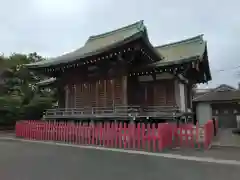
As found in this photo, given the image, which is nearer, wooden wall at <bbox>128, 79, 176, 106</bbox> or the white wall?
wooden wall at <bbox>128, 79, 176, 106</bbox>

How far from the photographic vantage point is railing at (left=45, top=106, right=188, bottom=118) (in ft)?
39.0

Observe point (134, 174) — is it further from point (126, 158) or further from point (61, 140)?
point (61, 140)

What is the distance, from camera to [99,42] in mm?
19219

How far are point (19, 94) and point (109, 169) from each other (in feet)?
62.2

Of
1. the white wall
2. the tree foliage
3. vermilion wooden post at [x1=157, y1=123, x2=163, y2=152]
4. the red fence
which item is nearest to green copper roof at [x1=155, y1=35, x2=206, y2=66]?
the red fence

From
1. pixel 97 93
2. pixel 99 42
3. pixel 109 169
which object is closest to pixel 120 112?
pixel 97 93

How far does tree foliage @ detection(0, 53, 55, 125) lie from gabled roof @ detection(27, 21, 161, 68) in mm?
3455

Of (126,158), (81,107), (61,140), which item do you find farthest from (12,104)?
(126,158)

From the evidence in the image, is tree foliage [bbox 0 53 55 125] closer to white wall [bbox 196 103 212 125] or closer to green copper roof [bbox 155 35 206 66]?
green copper roof [bbox 155 35 206 66]

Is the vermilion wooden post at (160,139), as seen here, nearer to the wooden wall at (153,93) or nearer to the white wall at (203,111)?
the wooden wall at (153,93)

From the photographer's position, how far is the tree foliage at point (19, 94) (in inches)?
753

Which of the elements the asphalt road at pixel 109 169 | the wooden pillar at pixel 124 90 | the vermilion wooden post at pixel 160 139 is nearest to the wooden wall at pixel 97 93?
the wooden pillar at pixel 124 90

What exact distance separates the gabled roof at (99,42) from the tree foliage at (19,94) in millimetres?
3455

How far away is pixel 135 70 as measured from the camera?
13.0 meters
